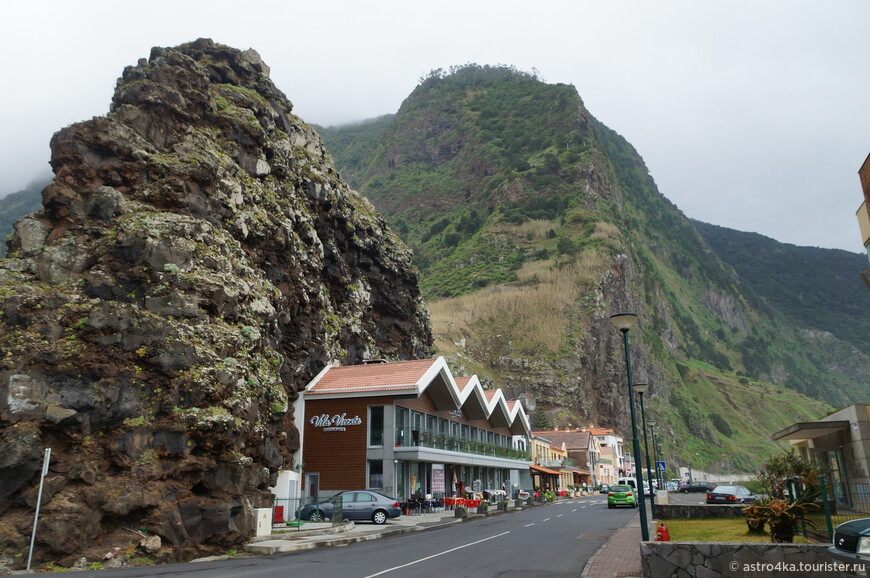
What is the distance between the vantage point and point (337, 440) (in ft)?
109

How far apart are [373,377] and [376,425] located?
8.63 feet

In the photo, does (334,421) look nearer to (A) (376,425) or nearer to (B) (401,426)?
(A) (376,425)

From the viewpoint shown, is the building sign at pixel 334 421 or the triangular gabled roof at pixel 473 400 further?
the triangular gabled roof at pixel 473 400

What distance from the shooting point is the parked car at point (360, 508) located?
26828 mm

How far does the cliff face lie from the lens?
56.9 feet

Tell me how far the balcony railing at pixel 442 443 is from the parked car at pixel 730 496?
15.2 meters

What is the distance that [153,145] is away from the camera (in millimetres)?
27625

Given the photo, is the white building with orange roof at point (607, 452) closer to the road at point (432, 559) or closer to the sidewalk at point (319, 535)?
the sidewalk at point (319, 535)

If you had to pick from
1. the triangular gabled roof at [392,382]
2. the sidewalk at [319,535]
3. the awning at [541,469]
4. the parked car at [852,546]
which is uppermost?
the triangular gabled roof at [392,382]

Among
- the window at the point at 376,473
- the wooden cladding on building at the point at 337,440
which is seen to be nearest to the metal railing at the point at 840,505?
the wooden cladding on building at the point at 337,440

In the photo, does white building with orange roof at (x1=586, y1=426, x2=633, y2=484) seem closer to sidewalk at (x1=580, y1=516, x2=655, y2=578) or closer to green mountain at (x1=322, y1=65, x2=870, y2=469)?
green mountain at (x1=322, y1=65, x2=870, y2=469)

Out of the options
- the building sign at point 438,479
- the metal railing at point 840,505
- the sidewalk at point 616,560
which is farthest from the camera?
the building sign at point 438,479

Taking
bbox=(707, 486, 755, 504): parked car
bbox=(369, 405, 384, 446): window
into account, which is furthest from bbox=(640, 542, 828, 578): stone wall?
bbox=(369, 405, 384, 446): window

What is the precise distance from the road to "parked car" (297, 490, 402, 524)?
443 centimetres
